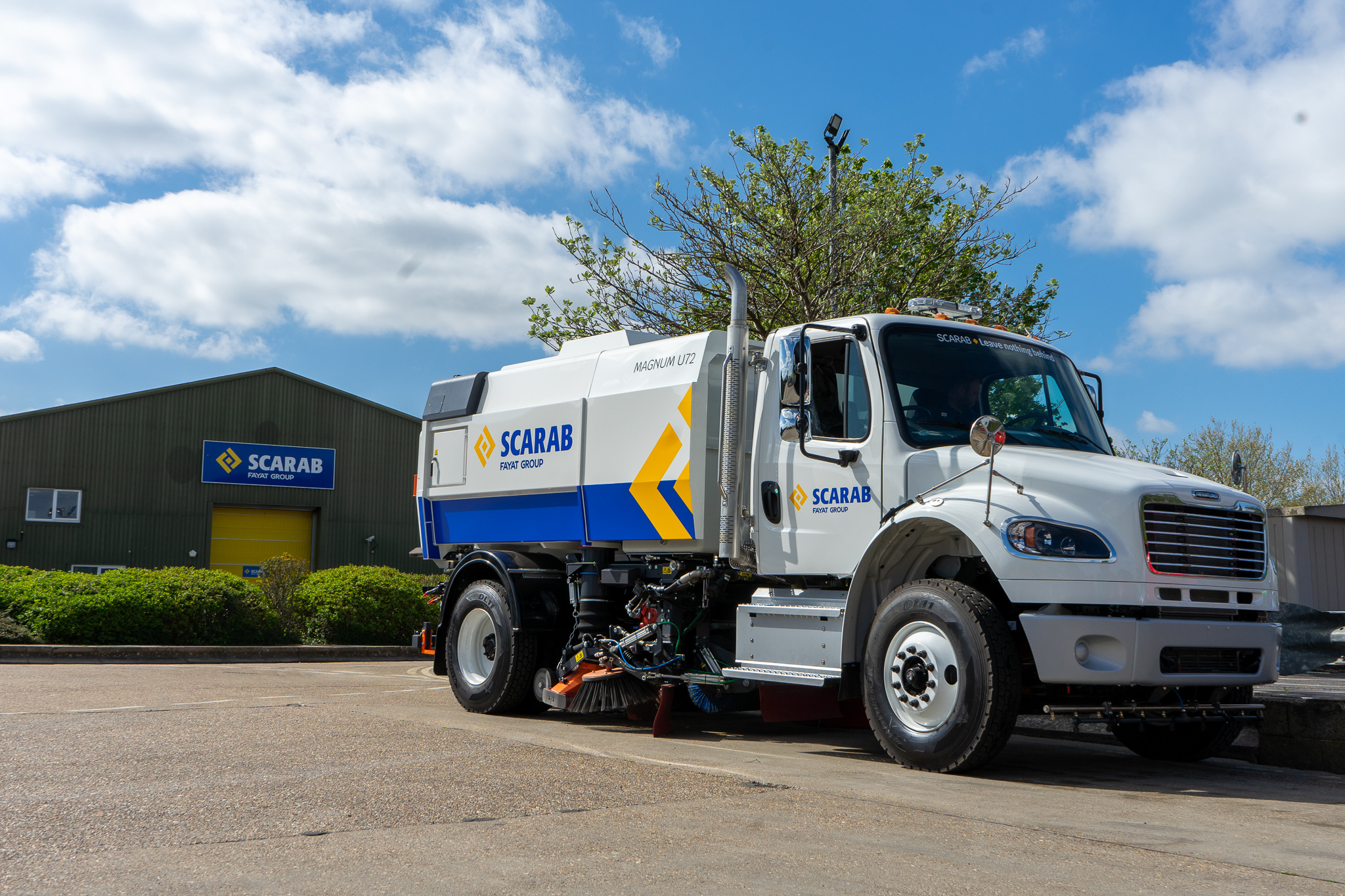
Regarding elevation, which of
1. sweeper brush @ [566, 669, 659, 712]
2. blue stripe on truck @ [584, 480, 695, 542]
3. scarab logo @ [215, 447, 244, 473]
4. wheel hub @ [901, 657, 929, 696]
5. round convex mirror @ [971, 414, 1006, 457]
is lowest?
sweeper brush @ [566, 669, 659, 712]

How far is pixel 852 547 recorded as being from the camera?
25.3 feet

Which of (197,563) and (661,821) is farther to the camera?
(197,563)

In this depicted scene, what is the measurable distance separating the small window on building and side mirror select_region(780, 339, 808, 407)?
101 ft

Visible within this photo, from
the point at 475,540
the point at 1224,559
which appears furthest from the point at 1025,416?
the point at 475,540

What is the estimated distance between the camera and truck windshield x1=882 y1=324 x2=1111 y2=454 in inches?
303

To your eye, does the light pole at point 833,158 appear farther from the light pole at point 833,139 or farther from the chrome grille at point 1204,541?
the chrome grille at point 1204,541

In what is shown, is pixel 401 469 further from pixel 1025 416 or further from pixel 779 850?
pixel 779 850

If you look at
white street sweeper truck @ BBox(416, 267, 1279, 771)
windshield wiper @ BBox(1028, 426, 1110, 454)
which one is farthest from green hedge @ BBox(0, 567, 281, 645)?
windshield wiper @ BBox(1028, 426, 1110, 454)

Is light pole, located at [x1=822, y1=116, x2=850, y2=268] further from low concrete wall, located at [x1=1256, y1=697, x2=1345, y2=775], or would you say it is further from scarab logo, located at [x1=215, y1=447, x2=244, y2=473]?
scarab logo, located at [x1=215, y1=447, x2=244, y2=473]

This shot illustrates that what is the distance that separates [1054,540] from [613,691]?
402 centimetres

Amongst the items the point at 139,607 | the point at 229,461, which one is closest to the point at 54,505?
the point at 229,461

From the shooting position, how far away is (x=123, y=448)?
111 feet

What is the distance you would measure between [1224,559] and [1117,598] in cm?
96

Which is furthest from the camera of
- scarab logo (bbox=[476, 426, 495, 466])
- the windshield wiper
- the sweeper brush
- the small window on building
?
the small window on building
